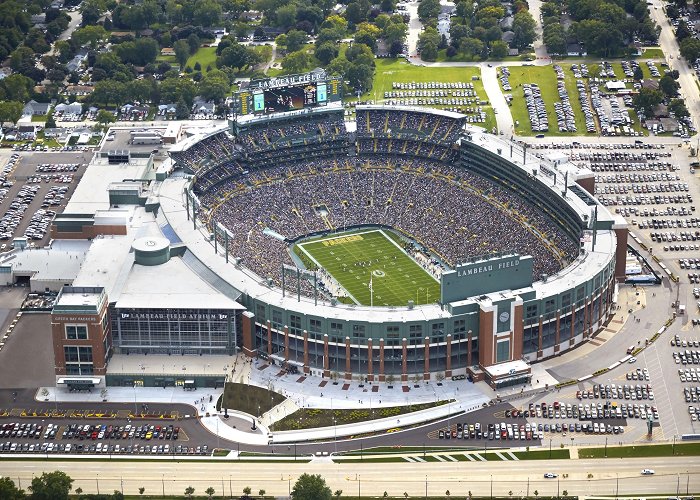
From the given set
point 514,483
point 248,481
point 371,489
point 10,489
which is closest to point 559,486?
point 514,483

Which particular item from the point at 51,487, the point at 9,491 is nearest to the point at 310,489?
the point at 51,487

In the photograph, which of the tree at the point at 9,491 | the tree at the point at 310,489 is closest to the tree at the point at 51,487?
the tree at the point at 9,491

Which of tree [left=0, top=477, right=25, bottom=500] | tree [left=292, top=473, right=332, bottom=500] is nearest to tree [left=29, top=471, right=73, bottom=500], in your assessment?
tree [left=0, top=477, right=25, bottom=500]

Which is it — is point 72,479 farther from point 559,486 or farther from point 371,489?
point 559,486

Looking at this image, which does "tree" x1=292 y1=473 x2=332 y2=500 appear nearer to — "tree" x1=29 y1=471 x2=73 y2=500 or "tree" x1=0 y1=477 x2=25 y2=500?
"tree" x1=29 y1=471 x2=73 y2=500

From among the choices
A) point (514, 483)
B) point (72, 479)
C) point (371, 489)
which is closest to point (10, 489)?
point (72, 479)
